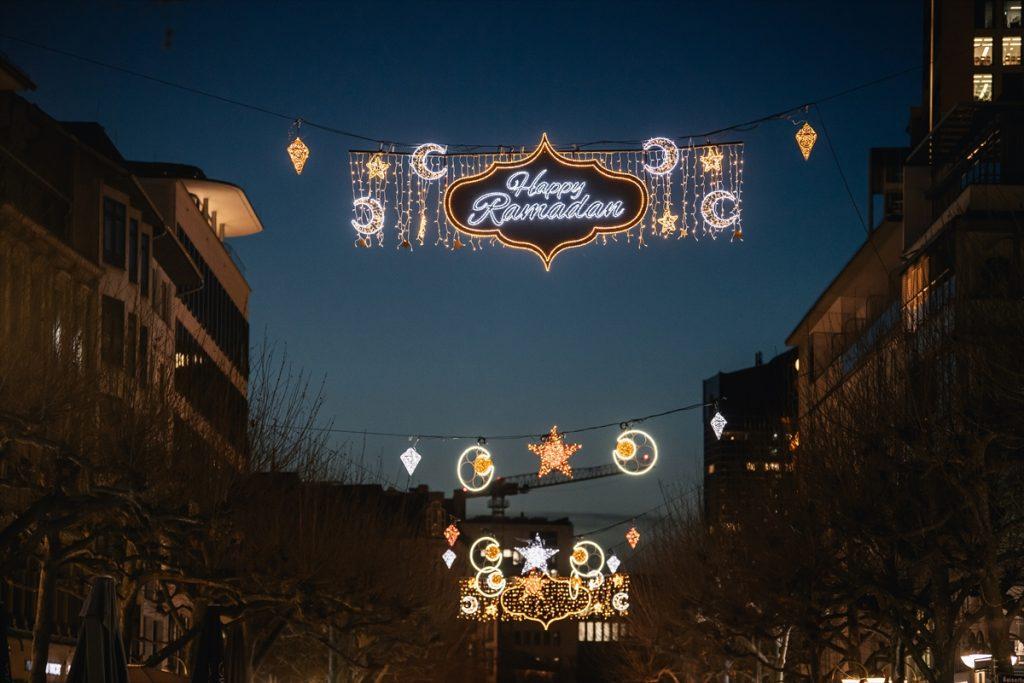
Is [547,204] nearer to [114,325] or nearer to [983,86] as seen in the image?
[114,325]

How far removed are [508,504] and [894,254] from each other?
12097 cm

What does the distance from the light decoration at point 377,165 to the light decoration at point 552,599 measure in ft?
171

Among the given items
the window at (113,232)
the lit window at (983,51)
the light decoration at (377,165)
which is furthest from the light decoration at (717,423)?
the lit window at (983,51)

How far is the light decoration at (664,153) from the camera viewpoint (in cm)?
2312

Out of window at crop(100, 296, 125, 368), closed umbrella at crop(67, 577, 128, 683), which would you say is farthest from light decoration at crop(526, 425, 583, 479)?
closed umbrella at crop(67, 577, 128, 683)

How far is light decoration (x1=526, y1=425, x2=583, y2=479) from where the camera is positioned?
44.8 m

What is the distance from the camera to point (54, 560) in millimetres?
26734

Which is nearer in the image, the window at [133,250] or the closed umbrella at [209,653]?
the closed umbrella at [209,653]

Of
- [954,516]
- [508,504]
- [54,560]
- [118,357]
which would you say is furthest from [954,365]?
[508,504]

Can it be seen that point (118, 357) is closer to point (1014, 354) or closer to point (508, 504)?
point (1014, 354)

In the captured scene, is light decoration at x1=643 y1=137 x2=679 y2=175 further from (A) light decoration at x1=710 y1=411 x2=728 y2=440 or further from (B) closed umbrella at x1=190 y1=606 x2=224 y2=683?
(A) light decoration at x1=710 y1=411 x2=728 y2=440

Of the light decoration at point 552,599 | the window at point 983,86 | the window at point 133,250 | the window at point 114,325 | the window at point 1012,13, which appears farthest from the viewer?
the window at point 1012,13

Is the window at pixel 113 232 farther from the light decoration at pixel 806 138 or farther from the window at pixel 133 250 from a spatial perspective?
the light decoration at pixel 806 138

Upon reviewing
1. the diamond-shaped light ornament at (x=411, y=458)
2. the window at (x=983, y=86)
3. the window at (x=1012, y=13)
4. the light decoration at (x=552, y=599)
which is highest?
the window at (x=1012, y=13)
